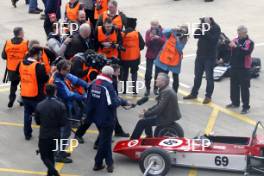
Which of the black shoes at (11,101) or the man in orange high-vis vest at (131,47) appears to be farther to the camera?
the man in orange high-vis vest at (131,47)

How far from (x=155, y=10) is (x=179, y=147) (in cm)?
1176

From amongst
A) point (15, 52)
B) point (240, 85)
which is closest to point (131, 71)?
point (240, 85)

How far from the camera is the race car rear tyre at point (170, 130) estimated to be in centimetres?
1299

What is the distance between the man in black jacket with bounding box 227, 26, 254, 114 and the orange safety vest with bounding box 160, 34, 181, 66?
1.20m

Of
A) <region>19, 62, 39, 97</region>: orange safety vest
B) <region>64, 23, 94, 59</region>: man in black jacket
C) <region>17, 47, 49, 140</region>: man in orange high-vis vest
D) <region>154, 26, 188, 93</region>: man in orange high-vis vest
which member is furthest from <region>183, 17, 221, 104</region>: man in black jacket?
<region>19, 62, 39, 97</region>: orange safety vest

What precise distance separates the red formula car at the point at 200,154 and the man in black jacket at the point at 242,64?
287 centimetres

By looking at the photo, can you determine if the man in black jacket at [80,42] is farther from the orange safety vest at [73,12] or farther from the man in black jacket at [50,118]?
the man in black jacket at [50,118]

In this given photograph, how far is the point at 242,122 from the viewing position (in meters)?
14.7

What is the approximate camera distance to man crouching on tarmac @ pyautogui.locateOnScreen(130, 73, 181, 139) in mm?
12797

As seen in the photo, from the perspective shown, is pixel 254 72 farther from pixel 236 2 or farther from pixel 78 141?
pixel 236 2

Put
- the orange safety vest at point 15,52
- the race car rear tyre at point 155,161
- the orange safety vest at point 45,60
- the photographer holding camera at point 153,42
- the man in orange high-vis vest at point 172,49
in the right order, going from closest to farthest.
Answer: the race car rear tyre at point 155,161 < the orange safety vest at point 45,60 < the orange safety vest at point 15,52 < the man in orange high-vis vest at point 172,49 < the photographer holding camera at point 153,42

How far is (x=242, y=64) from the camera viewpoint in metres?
15.2

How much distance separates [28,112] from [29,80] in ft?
2.17

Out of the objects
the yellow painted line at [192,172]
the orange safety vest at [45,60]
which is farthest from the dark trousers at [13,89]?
the yellow painted line at [192,172]
